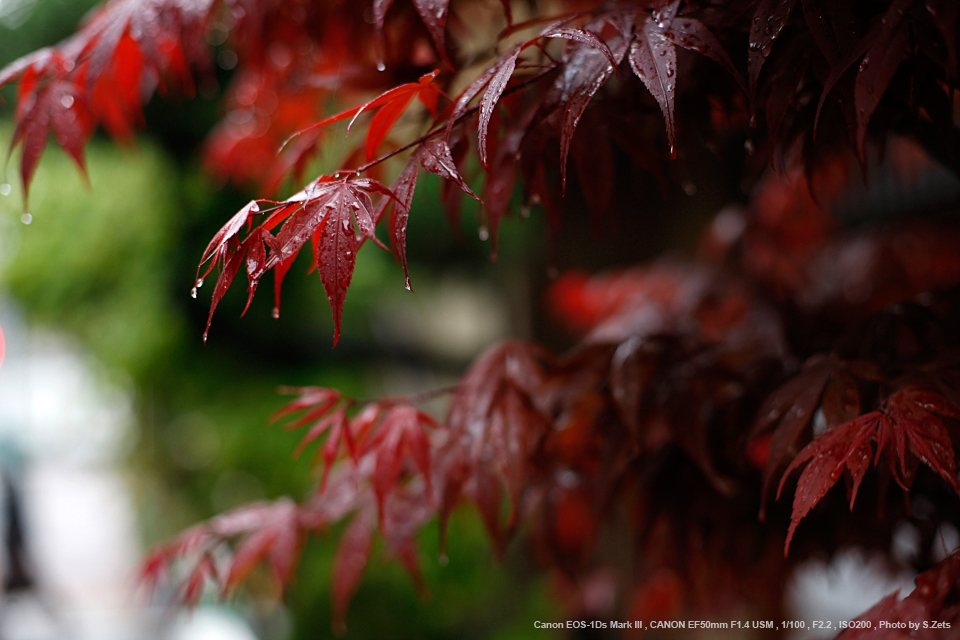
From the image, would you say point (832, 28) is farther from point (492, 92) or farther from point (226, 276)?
point (226, 276)

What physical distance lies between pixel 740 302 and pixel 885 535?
595mm

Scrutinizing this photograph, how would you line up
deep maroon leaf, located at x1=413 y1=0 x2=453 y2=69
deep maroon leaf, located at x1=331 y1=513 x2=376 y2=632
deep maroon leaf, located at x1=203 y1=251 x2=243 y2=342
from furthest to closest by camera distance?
deep maroon leaf, located at x1=331 y1=513 x2=376 y2=632
deep maroon leaf, located at x1=413 y1=0 x2=453 y2=69
deep maroon leaf, located at x1=203 y1=251 x2=243 y2=342

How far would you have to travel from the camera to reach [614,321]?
1.18m

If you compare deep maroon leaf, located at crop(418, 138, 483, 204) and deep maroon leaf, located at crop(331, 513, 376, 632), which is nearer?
deep maroon leaf, located at crop(418, 138, 483, 204)

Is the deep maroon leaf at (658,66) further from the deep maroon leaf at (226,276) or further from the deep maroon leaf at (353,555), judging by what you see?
the deep maroon leaf at (353,555)

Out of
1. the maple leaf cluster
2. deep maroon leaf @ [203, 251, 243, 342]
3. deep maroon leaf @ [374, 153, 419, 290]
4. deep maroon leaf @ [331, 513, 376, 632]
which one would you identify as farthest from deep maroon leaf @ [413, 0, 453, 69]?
deep maroon leaf @ [331, 513, 376, 632]

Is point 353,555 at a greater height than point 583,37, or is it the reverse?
point 583,37

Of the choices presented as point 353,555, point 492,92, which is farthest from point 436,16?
point 353,555

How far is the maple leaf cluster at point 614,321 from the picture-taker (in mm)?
496

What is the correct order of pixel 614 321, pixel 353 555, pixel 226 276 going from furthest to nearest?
pixel 614 321, pixel 353 555, pixel 226 276

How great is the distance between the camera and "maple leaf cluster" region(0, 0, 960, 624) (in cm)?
50

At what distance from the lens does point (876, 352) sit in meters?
0.73

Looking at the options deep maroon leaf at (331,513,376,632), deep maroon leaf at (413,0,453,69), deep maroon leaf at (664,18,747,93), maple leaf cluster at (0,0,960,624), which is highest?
deep maroon leaf at (413,0,453,69)

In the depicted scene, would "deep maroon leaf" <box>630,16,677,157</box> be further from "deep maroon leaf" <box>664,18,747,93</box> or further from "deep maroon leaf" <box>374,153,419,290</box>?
"deep maroon leaf" <box>374,153,419,290</box>
